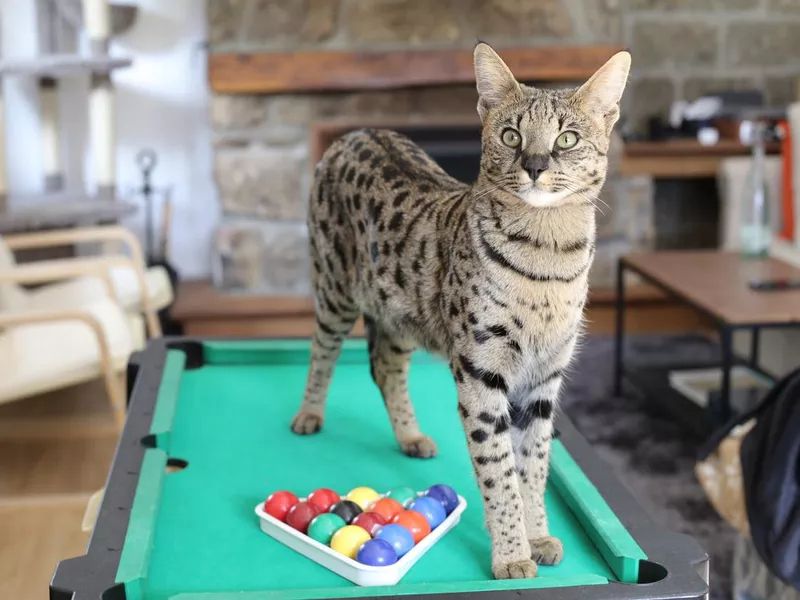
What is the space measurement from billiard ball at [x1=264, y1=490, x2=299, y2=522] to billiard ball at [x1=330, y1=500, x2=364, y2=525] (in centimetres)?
7

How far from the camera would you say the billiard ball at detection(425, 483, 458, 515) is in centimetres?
156

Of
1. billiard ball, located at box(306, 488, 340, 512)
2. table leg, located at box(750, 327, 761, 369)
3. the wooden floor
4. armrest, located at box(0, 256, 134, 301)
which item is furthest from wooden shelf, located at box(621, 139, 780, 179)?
billiard ball, located at box(306, 488, 340, 512)

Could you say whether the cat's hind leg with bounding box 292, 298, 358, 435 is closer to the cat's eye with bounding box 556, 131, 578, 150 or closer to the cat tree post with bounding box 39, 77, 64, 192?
the cat's eye with bounding box 556, 131, 578, 150

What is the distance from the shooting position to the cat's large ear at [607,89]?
1.30 m

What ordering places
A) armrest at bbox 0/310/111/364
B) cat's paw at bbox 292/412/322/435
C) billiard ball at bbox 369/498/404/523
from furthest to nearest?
armrest at bbox 0/310/111/364 < cat's paw at bbox 292/412/322/435 < billiard ball at bbox 369/498/404/523

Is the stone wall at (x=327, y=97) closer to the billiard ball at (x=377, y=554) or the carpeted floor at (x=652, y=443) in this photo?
the carpeted floor at (x=652, y=443)

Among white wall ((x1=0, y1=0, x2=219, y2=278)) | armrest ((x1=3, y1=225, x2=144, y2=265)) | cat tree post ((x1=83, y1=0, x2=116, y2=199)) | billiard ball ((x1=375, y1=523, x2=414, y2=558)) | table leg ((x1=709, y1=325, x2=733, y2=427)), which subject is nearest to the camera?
billiard ball ((x1=375, y1=523, x2=414, y2=558))

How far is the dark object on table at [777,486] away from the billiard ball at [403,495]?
0.81 m

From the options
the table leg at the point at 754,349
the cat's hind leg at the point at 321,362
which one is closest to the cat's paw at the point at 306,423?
the cat's hind leg at the point at 321,362

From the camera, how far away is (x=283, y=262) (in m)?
4.27

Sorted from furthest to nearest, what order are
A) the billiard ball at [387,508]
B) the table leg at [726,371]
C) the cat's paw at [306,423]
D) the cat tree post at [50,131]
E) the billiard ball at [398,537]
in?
the cat tree post at [50,131]
the table leg at [726,371]
the cat's paw at [306,423]
the billiard ball at [387,508]
the billiard ball at [398,537]

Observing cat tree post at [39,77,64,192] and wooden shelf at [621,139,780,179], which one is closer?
cat tree post at [39,77,64,192]

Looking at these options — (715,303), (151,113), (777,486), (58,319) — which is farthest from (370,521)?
(151,113)

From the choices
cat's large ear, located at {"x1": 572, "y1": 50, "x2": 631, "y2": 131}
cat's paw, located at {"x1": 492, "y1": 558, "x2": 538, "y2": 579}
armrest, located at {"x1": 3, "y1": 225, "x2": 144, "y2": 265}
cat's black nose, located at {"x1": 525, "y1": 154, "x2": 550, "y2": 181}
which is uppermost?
cat's large ear, located at {"x1": 572, "y1": 50, "x2": 631, "y2": 131}
